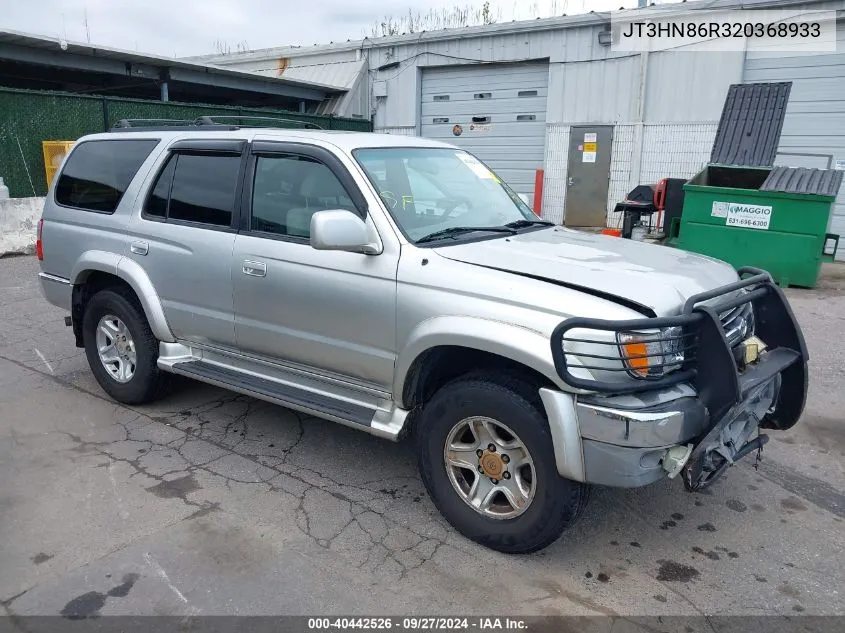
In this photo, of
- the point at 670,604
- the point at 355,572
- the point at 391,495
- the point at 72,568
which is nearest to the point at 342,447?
the point at 391,495

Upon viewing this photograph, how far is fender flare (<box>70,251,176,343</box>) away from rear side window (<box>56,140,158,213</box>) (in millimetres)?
379

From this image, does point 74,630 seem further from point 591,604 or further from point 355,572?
point 591,604

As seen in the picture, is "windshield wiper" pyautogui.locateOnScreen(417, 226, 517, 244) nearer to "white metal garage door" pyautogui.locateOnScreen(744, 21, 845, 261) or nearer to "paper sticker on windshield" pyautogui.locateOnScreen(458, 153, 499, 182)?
"paper sticker on windshield" pyautogui.locateOnScreen(458, 153, 499, 182)

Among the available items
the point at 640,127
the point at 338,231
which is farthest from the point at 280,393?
the point at 640,127

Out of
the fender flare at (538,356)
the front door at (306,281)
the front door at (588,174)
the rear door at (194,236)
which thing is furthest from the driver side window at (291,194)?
the front door at (588,174)

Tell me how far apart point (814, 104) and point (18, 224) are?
1415 cm

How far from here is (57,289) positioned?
5.25 m

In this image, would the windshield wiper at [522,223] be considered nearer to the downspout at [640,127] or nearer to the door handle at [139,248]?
the door handle at [139,248]

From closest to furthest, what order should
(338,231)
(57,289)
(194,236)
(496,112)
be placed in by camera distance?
(338,231)
(194,236)
(57,289)
(496,112)

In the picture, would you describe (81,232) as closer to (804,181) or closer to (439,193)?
(439,193)

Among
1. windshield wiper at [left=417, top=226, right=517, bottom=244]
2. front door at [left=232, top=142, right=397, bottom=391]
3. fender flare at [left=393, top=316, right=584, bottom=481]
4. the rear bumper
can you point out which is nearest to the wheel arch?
fender flare at [left=393, top=316, right=584, bottom=481]

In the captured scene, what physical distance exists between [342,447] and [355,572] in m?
1.36

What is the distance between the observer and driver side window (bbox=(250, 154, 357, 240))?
3.85 m

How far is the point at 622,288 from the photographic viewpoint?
3.01 metres
